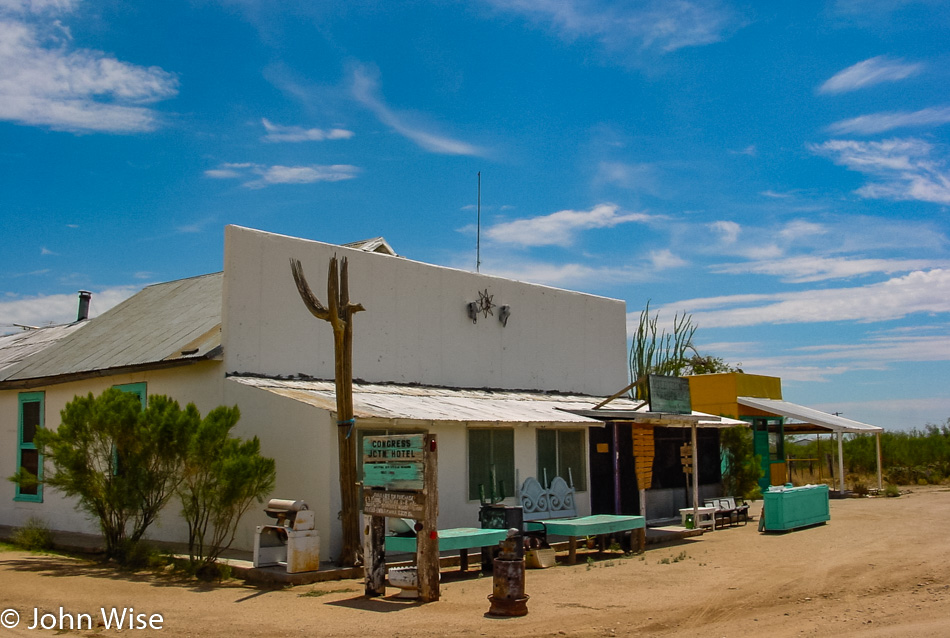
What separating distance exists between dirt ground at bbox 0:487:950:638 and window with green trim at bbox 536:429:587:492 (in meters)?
2.62

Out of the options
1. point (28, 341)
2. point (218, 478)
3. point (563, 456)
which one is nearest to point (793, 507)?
point (563, 456)

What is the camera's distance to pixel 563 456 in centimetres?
1617

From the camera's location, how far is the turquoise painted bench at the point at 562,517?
42.6ft

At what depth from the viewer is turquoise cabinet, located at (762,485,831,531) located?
16906mm

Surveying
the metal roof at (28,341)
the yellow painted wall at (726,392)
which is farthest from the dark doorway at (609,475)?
the metal roof at (28,341)

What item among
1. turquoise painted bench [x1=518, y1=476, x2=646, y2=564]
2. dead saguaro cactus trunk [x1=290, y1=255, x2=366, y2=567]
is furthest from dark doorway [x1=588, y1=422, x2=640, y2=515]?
dead saguaro cactus trunk [x1=290, y1=255, x2=366, y2=567]

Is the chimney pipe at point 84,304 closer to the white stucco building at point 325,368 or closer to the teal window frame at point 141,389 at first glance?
the white stucco building at point 325,368

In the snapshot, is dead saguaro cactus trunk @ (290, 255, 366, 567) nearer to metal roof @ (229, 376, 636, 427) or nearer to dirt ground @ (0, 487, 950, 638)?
metal roof @ (229, 376, 636, 427)

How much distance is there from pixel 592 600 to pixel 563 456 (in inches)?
254

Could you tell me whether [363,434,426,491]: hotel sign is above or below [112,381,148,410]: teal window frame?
below

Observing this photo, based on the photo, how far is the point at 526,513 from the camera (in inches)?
590

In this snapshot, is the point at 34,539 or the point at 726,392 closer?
the point at 34,539

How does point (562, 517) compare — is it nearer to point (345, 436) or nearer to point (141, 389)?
point (345, 436)

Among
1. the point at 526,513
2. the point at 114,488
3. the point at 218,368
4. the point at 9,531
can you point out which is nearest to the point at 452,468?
the point at 526,513
